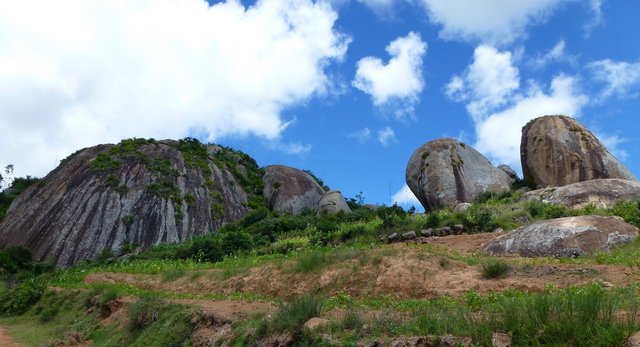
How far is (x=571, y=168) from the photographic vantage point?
30047 mm

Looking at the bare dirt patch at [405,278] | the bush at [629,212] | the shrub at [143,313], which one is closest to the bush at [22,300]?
the bare dirt patch at [405,278]

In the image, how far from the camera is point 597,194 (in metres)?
24.0

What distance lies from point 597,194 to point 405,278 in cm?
1463

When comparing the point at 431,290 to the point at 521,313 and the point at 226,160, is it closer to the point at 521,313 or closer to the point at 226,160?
the point at 521,313

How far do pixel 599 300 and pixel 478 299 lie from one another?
123 inches

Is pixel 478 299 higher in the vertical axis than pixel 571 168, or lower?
lower

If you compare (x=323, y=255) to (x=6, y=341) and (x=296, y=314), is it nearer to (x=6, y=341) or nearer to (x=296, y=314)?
(x=296, y=314)

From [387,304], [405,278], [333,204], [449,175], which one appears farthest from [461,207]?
[387,304]

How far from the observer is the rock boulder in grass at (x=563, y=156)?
29.8 meters

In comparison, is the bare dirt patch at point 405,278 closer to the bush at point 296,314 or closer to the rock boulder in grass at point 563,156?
the bush at point 296,314

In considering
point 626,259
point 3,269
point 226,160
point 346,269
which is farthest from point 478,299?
point 226,160

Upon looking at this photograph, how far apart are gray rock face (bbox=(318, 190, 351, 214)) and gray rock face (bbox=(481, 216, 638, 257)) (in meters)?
26.0

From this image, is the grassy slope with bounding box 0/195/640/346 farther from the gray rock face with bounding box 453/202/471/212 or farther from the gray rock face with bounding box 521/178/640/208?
the gray rock face with bounding box 521/178/640/208

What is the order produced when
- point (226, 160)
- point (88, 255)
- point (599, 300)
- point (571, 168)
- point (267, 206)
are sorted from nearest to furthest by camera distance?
point (599, 300) → point (571, 168) → point (88, 255) → point (267, 206) → point (226, 160)
